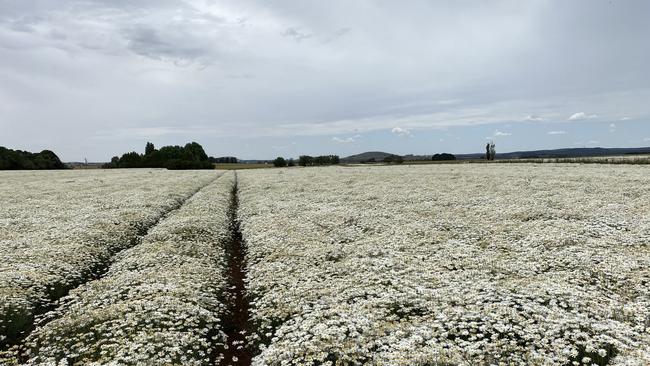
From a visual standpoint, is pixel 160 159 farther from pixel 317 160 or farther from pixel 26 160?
pixel 317 160

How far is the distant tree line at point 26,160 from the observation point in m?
112

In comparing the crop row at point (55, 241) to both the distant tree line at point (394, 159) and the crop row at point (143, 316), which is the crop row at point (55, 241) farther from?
the distant tree line at point (394, 159)

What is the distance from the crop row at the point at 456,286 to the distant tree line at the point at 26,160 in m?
119

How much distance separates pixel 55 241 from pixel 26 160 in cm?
12467

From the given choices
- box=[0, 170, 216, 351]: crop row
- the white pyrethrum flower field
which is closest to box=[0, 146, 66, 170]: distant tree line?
box=[0, 170, 216, 351]: crop row

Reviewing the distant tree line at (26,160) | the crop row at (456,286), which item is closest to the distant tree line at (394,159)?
the distant tree line at (26,160)

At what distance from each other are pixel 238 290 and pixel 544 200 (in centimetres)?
2406

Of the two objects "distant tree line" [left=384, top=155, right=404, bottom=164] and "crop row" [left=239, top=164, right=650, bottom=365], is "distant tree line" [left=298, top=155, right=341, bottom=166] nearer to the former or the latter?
"distant tree line" [left=384, top=155, right=404, bottom=164]

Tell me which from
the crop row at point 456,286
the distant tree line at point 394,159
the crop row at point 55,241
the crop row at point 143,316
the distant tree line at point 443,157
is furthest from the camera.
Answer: the distant tree line at point 443,157

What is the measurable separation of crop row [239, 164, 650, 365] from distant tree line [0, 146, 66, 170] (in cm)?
11940

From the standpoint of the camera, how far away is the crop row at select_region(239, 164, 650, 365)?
8.98 m

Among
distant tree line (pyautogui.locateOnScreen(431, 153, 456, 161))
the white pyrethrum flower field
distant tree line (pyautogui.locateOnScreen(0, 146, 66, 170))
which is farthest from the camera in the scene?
distant tree line (pyautogui.locateOnScreen(431, 153, 456, 161))

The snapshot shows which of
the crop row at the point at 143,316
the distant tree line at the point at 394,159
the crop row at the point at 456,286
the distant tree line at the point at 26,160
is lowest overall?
the crop row at the point at 143,316

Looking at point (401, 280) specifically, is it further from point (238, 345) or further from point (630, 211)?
point (630, 211)
